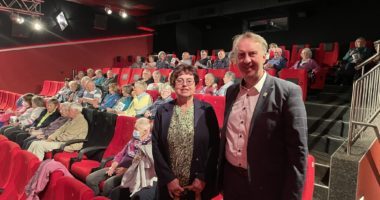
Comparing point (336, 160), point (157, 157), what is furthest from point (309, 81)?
point (157, 157)

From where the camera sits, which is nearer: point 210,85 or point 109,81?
point 210,85

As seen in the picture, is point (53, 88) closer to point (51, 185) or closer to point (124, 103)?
point (124, 103)

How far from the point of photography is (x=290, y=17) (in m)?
7.53

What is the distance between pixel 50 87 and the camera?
318 inches

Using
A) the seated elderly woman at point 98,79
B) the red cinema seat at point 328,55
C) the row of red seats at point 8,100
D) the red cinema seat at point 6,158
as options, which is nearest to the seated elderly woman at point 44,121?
the red cinema seat at point 6,158

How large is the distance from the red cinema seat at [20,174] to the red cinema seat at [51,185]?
0.21 m

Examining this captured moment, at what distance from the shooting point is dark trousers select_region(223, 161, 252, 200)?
3.83ft

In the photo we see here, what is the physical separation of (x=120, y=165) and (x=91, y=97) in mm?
3189

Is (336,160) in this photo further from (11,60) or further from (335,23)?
(11,60)

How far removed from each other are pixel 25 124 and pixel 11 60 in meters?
4.31

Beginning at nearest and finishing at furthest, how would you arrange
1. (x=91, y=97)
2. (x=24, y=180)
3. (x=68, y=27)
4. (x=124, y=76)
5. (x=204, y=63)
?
(x=24, y=180)
(x=91, y=97)
(x=204, y=63)
(x=124, y=76)
(x=68, y=27)

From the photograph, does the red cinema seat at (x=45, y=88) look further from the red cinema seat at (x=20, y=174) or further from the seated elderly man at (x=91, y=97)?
the red cinema seat at (x=20, y=174)

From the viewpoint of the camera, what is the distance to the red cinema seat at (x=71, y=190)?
1.64 meters

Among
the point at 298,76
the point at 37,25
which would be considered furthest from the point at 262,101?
the point at 37,25
